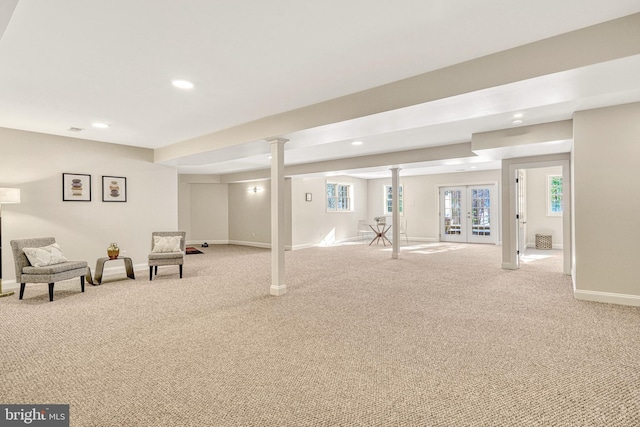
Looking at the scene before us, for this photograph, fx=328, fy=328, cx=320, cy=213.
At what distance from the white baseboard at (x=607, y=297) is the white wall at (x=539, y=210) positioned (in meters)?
6.02

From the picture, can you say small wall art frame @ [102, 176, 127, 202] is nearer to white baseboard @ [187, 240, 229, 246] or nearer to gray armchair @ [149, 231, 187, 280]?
gray armchair @ [149, 231, 187, 280]

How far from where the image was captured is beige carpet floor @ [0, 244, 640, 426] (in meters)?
1.89

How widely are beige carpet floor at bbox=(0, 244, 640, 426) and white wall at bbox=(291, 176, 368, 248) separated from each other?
194 inches

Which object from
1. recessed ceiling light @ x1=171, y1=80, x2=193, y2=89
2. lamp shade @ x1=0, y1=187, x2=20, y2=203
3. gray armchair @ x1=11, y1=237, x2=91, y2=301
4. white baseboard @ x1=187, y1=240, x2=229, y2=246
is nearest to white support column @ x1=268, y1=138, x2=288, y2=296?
recessed ceiling light @ x1=171, y1=80, x2=193, y2=89

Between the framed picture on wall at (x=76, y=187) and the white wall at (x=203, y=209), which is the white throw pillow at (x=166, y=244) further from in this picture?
the white wall at (x=203, y=209)

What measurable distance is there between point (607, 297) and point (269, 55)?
466cm

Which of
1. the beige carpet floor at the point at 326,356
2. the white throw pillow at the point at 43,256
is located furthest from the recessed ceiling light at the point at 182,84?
the white throw pillow at the point at 43,256

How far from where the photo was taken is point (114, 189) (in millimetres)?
6191

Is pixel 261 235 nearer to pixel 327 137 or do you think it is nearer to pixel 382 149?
pixel 382 149

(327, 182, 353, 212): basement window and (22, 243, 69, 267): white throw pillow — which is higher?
(327, 182, 353, 212): basement window

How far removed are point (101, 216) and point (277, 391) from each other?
556 cm

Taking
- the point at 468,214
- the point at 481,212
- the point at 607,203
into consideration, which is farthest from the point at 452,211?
the point at 607,203

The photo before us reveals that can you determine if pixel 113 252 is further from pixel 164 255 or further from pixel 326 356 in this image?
pixel 326 356

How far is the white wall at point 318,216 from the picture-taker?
9.67 m
